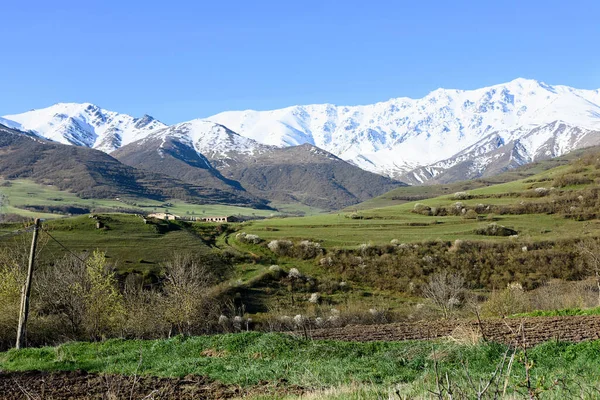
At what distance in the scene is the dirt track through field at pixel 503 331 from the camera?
23.6 metres

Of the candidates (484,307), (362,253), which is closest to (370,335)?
(484,307)

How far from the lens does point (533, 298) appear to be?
63.7 meters

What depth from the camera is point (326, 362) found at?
57.3 ft

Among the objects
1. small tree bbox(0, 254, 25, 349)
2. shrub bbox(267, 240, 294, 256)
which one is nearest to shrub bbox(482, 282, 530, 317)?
small tree bbox(0, 254, 25, 349)

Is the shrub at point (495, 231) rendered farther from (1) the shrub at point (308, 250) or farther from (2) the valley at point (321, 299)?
(1) the shrub at point (308, 250)

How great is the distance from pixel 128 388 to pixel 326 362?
644 centimetres

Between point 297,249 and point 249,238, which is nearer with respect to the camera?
point 297,249

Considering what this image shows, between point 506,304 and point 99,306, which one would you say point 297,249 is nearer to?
point 506,304

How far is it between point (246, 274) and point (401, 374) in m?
68.5

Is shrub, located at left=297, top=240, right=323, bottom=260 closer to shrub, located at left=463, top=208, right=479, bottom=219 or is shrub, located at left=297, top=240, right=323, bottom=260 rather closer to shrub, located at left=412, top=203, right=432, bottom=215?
shrub, located at left=463, top=208, right=479, bottom=219

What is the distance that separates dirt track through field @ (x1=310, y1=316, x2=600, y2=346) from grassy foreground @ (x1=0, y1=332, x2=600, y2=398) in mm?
4521

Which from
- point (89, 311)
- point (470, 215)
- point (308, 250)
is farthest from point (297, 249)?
point (89, 311)

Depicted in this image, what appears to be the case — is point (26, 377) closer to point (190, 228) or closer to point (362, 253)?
point (362, 253)

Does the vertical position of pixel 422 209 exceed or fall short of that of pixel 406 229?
it exceeds it
